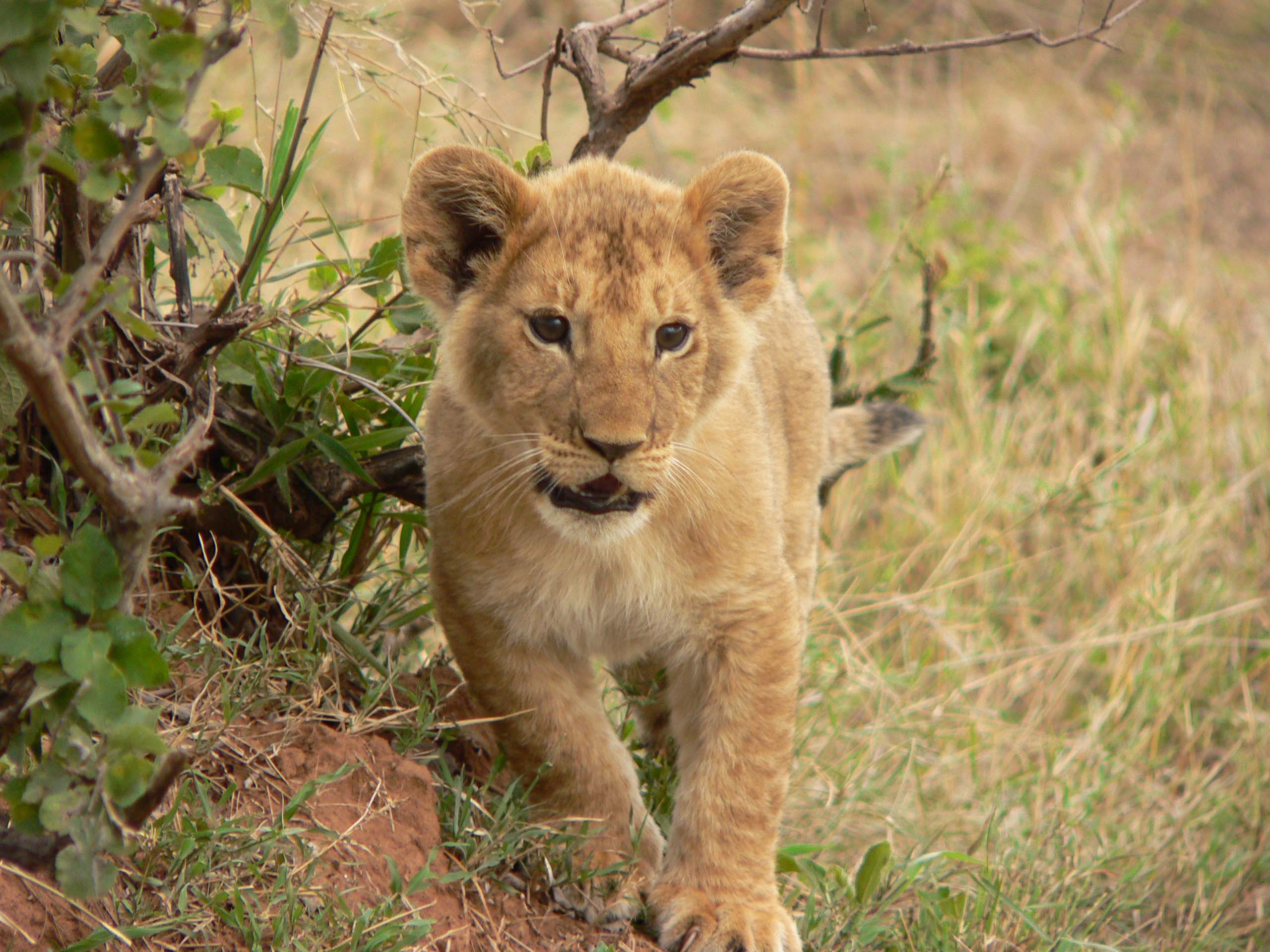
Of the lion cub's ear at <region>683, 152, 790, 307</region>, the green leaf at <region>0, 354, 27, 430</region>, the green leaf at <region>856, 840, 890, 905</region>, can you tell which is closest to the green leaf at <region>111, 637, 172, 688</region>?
the green leaf at <region>0, 354, 27, 430</region>

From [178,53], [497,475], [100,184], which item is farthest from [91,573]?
[497,475]

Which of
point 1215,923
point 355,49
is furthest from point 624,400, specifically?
point 1215,923

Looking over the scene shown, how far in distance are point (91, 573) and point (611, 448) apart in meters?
1.16

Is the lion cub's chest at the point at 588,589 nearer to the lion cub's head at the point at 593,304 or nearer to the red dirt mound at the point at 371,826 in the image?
the lion cub's head at the point at 593,304

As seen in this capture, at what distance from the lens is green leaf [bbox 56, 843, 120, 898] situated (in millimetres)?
2117

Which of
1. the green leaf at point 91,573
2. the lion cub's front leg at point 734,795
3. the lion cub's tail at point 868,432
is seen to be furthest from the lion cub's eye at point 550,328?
the lion cub's tail at point 868,432

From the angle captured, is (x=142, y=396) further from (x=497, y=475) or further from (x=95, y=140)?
(x=95, y=140)

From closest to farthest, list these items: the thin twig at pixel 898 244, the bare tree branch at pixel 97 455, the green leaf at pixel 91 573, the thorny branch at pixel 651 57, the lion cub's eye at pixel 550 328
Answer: the bare tree branch at pixel 97 455
the green leaf at pixel 91 573
the lion cub's eye at pixel 550 328
the thorny branch at pixel 651 57
the thin twig at pixel 898 244

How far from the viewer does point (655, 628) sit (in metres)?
3.43

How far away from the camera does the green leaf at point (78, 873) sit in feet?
6.95

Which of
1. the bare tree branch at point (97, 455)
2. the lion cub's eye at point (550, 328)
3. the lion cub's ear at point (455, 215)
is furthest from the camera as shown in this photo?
the lion cub's ear at point (455, 215)

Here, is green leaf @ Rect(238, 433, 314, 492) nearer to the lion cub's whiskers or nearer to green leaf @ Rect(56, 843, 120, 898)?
the lion cub's whiskers

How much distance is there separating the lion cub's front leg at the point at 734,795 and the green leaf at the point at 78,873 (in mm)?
1544

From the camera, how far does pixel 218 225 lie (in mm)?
3189
